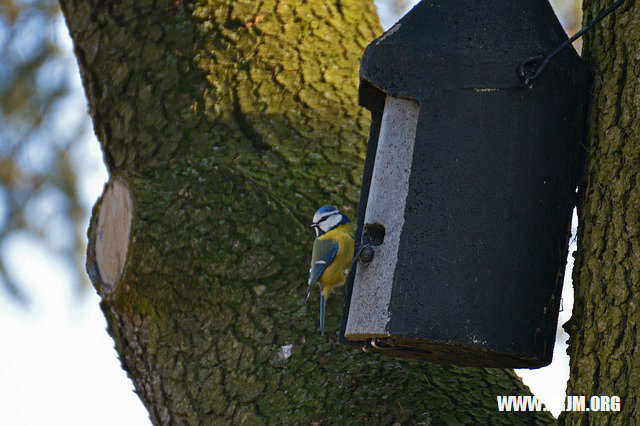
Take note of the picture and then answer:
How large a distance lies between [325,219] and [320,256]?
0.36 ft

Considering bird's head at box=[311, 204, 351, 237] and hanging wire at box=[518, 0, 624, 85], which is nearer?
hanging wire at box=[518, 0, 624, 85]

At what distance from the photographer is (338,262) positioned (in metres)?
2.51

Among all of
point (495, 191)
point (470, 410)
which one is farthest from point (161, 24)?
point (470, 410)

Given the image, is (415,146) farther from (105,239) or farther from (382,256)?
(105,239)

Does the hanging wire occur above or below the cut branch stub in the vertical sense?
above

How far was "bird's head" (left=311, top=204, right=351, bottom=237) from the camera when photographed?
2.55 metres

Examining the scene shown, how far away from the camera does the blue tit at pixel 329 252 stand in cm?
250

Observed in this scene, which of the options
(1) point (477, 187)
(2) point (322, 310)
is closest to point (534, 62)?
(1) point (477, 187)

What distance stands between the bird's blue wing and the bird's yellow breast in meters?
0.01

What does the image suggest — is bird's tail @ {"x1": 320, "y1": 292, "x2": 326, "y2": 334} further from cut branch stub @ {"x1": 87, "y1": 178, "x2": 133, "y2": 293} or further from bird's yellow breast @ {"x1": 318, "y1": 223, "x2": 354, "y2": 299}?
cut branch stub @ {"x1": 87, "y1": 178, "x2": 133, "y2": 293}

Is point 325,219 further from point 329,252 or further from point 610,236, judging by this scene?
point 610,236

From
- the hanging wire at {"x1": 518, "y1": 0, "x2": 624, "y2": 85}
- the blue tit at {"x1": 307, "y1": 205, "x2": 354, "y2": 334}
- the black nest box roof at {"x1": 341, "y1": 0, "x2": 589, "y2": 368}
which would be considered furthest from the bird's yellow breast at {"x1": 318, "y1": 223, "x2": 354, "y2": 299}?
the hanging wire at {"x1": 518, "y1": 0, "x2": 624, "y2": 85}

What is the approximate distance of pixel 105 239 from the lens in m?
2.82

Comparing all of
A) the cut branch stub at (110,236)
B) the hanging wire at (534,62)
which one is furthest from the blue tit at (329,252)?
the hanging wire at (534,62)
